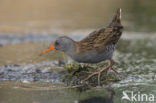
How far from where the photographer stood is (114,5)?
62.5ft

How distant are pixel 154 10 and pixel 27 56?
32.7 feet

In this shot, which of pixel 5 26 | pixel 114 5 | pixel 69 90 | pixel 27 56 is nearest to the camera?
pixel 69 90

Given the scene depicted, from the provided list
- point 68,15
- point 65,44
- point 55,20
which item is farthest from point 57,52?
point 68,15

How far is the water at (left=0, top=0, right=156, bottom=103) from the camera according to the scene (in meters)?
6.11

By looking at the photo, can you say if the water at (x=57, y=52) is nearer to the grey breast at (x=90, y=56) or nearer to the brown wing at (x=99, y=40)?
the grey breast at (x=90, y=56)

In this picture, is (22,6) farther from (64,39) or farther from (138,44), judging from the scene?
(64,39)

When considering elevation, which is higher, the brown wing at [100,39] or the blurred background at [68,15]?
the blurred background at [68,15]

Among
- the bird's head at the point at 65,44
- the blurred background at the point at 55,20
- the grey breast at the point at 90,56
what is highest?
the blurred background at the point at 55,20

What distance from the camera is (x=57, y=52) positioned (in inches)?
401

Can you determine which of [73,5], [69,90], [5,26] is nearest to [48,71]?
[69,90]

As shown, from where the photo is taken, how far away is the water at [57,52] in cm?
611

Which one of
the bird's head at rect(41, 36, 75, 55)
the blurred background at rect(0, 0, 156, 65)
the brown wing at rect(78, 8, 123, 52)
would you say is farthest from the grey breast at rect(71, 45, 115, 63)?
the blurred background at rect(0, 0, 156, 65)

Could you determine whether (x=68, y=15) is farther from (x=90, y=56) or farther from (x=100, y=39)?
(x=90, y=56)

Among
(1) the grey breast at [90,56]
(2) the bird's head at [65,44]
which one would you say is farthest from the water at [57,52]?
(2) the bird's head at [65,44]
